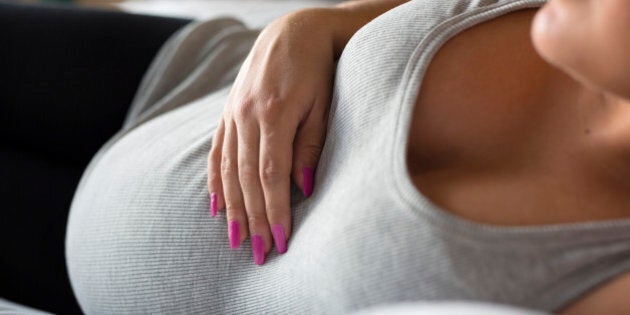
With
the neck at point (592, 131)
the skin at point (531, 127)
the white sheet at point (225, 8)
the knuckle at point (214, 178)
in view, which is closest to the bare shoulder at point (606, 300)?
the skin at point (531, 127)

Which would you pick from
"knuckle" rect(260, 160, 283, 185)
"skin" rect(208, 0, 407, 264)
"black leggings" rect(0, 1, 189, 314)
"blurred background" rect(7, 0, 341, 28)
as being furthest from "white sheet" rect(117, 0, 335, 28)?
"knuckle" rect(260, 160, 283, 185)

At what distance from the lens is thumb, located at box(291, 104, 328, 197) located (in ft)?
2.25

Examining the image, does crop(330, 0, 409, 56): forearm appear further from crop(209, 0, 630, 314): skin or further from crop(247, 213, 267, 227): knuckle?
crop(247, 213, 267, 227): knuckle

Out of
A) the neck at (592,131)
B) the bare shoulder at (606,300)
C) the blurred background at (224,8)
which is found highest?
the neck at (592,131)

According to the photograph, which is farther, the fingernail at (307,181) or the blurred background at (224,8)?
the blurred background at (224,8)

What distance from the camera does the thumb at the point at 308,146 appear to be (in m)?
0.69

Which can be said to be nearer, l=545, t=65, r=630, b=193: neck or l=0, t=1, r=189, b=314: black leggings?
l=545, t=65, r=630, b=193: neck

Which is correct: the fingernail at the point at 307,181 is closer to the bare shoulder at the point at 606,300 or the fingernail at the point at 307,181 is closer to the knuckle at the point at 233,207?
the knuckle at the point at 233,207

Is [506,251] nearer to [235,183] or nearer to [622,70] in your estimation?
[622,70]

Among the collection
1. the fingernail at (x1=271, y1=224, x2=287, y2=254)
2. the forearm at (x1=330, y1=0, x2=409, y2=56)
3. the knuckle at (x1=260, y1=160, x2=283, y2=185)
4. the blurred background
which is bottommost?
the blurred background

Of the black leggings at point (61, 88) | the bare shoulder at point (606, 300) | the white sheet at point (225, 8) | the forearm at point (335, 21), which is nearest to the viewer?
the bare shoulder at point (606, 300)

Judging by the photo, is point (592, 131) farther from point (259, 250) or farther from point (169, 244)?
point (169, 244)

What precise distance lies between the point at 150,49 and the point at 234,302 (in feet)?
1.81

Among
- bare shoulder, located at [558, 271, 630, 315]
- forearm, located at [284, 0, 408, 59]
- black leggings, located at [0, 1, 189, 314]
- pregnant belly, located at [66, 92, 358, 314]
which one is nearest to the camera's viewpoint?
bare shoulder, located at [558, 271, 630, 315]
